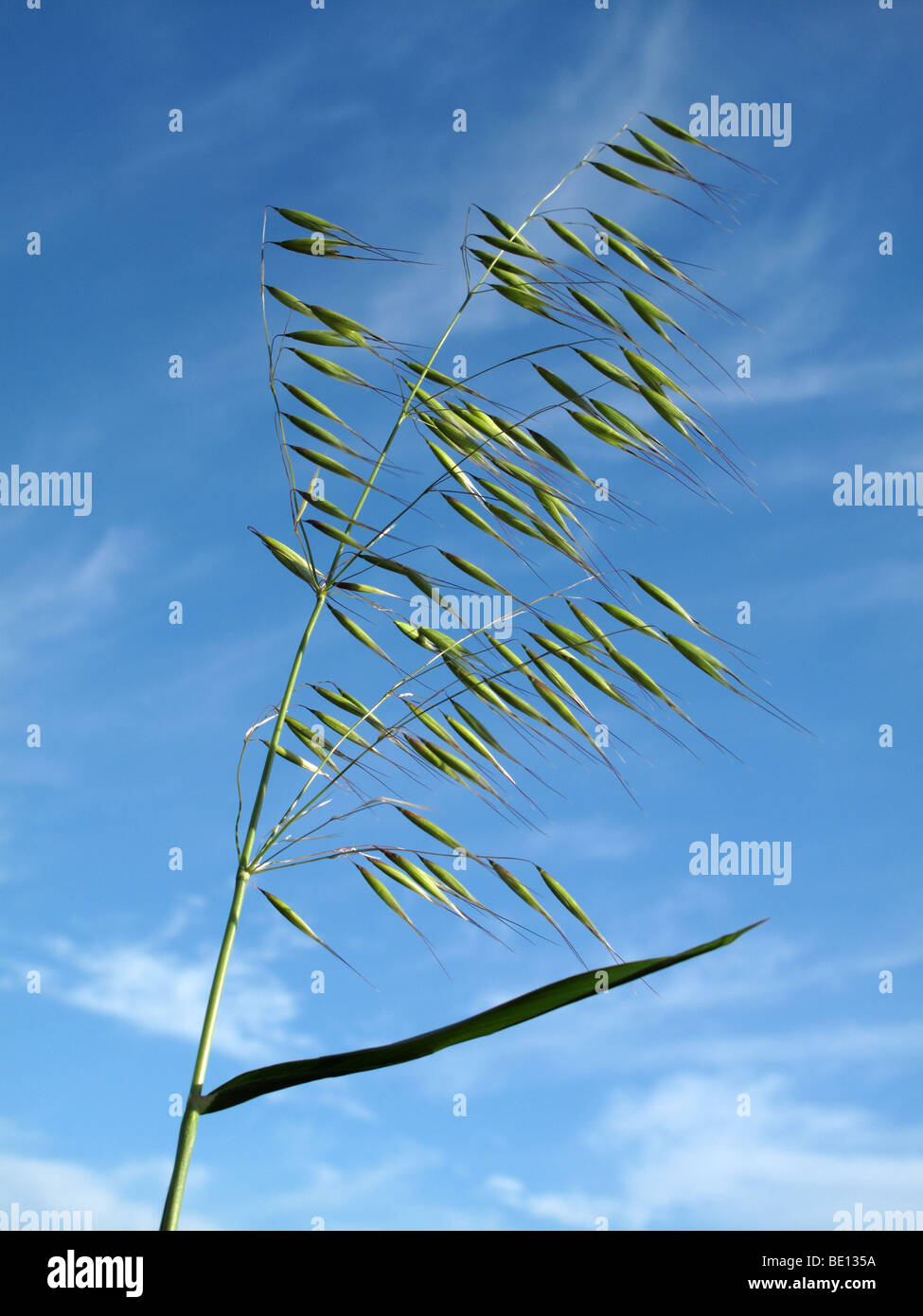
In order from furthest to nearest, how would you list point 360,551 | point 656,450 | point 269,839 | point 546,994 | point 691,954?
point 656,450 → point 360,551 → point 269,839 → point 546,994 → point 691,954

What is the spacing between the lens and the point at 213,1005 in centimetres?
112

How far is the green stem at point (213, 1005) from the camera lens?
3.43ft

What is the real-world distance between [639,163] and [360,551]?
0.87m

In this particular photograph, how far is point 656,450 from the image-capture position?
1459 millimetres

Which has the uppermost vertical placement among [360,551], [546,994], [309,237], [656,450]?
[309,237]

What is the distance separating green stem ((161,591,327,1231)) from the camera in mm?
1047

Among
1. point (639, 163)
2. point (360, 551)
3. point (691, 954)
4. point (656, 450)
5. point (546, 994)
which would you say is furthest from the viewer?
point (639, 163)

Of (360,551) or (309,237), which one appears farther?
(309,237)

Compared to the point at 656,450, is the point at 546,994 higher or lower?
lower
